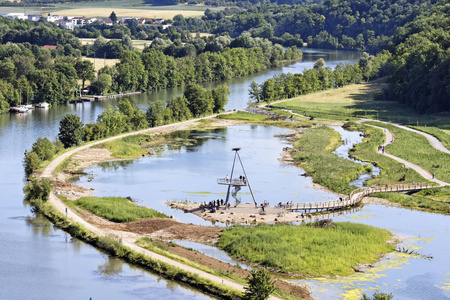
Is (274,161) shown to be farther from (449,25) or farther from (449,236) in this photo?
(449,25)

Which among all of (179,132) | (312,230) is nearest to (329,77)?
(179,132)

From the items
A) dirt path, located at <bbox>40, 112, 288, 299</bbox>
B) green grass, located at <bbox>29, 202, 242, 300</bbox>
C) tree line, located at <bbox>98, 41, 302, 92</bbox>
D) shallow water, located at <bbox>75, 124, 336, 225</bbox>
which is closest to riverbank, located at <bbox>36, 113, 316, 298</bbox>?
dirt path, located at <bbox>40, 112, 288, 299</bbox>

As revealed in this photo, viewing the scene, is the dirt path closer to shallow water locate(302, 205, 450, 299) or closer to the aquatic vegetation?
shallow water locate(302, 205, 450, 299)

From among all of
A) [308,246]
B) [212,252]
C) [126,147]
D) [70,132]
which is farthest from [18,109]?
[308,246]

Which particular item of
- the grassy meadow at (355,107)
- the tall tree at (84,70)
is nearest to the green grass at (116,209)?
the grassy meadow at (355,107)

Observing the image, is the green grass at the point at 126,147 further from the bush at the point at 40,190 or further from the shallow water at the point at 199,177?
the bush at the point at 40,190
